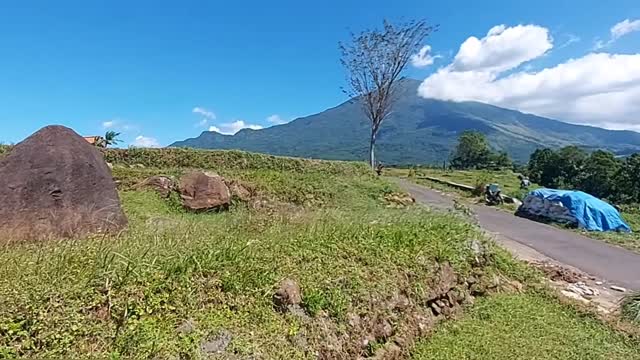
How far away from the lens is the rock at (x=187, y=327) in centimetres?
305

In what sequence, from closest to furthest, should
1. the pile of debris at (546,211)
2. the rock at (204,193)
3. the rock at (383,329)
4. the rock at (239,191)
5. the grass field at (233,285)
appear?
the grass field at (233,285) → the rock at (383,329) → the rock at (204,193) → the rock at (239,191) → the pile of debris at (546,211)

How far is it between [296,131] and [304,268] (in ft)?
561

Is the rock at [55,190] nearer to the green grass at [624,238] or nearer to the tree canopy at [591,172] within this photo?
the green grass at [624,238]

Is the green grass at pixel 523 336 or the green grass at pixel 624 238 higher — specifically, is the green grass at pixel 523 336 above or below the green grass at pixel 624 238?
above

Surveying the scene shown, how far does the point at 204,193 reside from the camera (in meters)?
9.88

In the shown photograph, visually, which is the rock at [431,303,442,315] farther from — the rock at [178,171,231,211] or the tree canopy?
the tree canopy

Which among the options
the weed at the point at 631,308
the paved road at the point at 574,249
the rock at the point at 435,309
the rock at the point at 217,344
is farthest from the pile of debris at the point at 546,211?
the rock at the point at 217,344

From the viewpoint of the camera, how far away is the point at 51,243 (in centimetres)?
387

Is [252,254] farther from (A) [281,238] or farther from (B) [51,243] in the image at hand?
(B) [51,243]

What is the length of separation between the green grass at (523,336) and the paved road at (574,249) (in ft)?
10.8

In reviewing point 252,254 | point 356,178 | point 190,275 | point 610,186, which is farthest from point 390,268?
point 610,186

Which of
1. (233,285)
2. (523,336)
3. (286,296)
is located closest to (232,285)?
(233,285)

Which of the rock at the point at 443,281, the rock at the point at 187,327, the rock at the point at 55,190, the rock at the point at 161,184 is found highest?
the rock at the point at 55,190

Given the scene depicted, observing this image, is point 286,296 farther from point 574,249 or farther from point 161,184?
point 574,249
